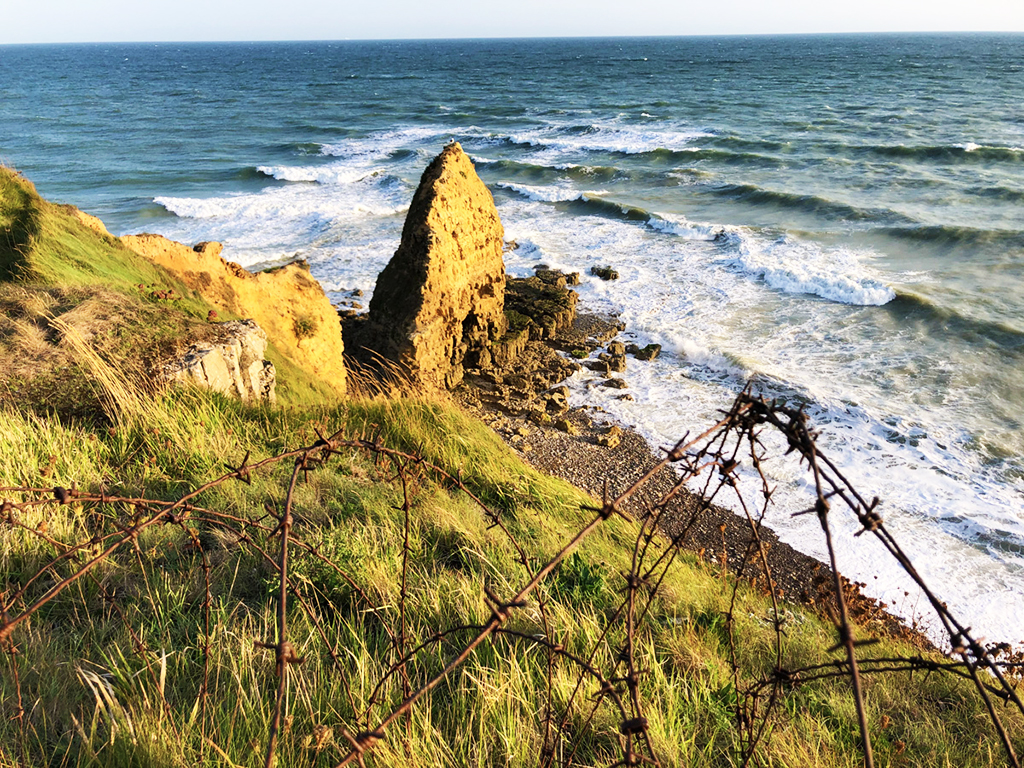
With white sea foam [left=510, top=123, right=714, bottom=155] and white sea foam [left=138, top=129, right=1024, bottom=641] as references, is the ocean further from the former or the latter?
white sea foam [left=510, top=123, right=714, bottom=155]

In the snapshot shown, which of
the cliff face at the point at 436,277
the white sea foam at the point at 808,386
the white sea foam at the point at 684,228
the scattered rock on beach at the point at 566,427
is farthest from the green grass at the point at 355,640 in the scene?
the white sea foam at the point at 684,228

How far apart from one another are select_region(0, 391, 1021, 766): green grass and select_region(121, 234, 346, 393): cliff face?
3.39 meters

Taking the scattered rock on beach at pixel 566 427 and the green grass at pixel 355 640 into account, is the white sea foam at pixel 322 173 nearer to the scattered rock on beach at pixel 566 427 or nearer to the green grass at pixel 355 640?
the scattered rock on beach at pixel 566 427

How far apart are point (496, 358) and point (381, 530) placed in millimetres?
8719

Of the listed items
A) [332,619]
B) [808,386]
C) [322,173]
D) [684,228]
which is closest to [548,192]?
[684,228]

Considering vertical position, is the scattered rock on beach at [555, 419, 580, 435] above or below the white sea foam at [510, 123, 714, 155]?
below

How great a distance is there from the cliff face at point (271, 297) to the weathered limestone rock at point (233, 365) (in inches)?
65.5

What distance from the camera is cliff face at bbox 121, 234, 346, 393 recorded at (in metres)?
8.40

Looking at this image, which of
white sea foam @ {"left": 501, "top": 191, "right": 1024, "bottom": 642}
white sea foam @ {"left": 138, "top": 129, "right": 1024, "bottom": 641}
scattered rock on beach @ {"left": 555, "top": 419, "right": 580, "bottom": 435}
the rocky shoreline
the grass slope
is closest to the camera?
the grass slope

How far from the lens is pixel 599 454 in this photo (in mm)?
10461

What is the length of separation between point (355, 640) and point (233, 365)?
4034mm

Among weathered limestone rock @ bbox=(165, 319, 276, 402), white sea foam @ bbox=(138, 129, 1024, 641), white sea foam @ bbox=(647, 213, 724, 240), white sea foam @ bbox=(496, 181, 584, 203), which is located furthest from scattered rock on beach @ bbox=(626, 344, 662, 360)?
white sea foam @ bbox=(496, 181, 584, 203)

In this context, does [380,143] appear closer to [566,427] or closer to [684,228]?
[684,228]

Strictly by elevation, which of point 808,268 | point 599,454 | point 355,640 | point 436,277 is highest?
point 436,277
